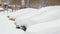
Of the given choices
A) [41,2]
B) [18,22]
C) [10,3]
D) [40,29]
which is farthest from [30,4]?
[40,29]

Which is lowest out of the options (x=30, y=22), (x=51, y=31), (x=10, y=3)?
(x=10, y=3)

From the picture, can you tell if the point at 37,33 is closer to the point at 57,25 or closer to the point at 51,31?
the point at 51,31

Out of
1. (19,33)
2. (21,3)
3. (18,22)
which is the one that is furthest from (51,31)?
(21,3)

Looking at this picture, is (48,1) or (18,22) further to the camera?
(48,1)

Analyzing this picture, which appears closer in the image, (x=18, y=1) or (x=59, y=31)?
(x=59, y=31)

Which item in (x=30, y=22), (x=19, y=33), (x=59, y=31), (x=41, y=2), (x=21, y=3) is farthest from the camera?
(x=21, y=3)

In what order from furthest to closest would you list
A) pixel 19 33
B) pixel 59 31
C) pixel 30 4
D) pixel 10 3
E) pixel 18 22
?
pixel 10 3
pixel 30 4
pixel 18 22
pixel 19 33
pixel 59 31

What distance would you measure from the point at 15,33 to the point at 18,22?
664mm

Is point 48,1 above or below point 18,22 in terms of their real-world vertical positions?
above

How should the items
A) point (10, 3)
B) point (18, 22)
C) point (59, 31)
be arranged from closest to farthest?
point (59, 31)
point (18, 22)
point (10, 3)

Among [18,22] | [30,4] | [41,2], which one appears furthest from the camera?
[30,4]

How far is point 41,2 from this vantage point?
4.19 metres

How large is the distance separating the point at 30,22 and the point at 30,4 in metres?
2.62

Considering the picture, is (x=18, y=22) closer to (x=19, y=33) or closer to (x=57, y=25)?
(x=19, y=33)
